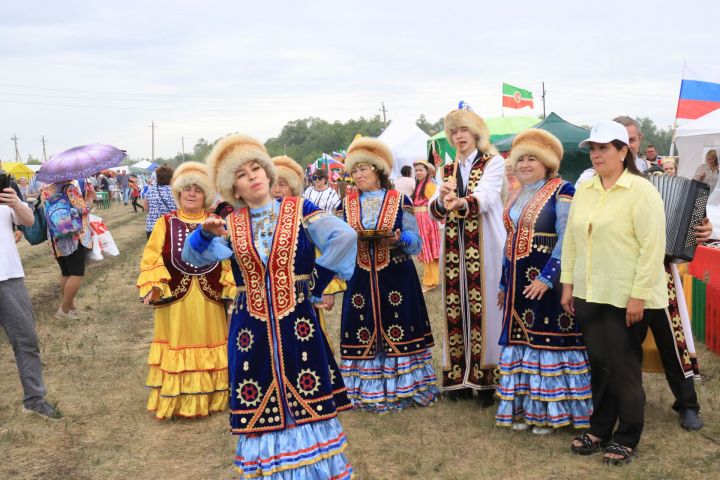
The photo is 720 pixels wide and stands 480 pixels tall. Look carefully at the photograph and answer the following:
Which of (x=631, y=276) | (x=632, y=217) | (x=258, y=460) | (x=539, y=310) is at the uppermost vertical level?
(x=632, y=217)

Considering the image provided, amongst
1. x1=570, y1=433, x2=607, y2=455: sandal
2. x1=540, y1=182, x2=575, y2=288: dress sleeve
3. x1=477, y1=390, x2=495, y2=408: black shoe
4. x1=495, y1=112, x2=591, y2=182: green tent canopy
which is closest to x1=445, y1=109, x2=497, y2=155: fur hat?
x1=540, y1=182, x2=575, y2=288: dress sleeve

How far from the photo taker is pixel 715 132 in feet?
41.3

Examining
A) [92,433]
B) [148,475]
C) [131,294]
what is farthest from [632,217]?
[131,294]

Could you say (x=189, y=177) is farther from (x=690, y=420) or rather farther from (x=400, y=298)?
(x=690, y=420)

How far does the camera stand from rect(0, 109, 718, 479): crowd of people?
12.3 ft

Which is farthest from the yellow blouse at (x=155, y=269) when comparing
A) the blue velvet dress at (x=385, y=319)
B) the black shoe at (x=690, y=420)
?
the black shoe at (x=690, y=420)

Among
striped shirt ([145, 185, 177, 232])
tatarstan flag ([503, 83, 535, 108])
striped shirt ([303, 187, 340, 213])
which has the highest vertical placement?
tatarstan flag ([503, 83, 535, 108])

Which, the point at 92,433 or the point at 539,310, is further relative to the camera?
the point at 92,433

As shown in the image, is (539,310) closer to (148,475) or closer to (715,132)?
(148,475)

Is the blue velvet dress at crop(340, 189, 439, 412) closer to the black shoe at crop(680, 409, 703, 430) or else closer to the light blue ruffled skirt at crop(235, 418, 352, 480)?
the black shoe at crop(680, 409, 703, 430)

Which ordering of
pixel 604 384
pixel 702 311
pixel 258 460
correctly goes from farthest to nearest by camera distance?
pixel 702 311 < pixel 604 384 < pixel 258 460

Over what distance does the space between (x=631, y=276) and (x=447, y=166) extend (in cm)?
207

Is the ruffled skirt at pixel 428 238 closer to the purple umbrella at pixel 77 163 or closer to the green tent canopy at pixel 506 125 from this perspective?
the green tent canopy at pixel 506 125

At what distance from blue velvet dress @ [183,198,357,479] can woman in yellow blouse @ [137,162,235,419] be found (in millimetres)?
2061
